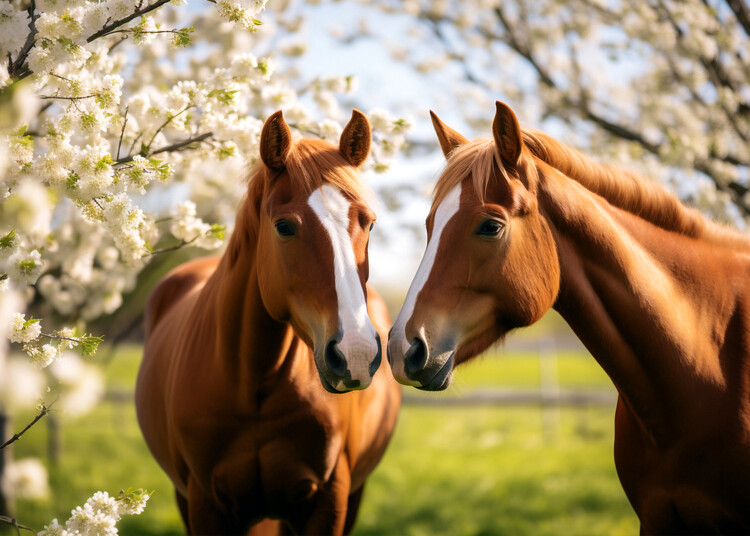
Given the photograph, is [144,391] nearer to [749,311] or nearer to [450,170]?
[450,170]

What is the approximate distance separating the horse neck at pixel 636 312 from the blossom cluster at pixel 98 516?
5.52 feet

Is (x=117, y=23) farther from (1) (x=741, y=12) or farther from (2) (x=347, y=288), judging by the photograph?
(1) (x=741, y=12)

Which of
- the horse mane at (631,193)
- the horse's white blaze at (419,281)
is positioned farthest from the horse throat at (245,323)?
the horse mane at (631,193)

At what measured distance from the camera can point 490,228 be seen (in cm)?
229

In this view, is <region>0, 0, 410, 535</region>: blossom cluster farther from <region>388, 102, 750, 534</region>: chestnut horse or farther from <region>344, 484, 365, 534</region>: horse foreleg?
<region>344, 484, 365, 534</region>: horse foreleg

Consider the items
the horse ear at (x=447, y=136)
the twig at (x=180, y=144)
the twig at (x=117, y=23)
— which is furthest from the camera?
the twig at (x=180, y=144)

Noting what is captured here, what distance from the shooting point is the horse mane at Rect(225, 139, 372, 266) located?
2.62m

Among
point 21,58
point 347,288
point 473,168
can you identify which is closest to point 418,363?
point 347,288

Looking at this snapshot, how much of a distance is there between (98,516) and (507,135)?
1883 mm

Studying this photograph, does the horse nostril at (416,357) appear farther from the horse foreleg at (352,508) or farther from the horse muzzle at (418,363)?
the horse foreleg at (352,508)

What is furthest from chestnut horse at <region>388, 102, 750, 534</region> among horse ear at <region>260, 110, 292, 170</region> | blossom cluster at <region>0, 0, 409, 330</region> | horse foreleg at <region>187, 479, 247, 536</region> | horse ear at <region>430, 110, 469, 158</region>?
horse foreleg at <region>187, 479, 247, 536</region>

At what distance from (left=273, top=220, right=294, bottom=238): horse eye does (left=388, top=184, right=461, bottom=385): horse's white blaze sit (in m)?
0.56

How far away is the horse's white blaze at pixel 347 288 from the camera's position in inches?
88.4

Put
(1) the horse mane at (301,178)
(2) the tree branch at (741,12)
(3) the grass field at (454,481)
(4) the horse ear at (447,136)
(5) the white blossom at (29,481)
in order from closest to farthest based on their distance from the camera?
(5) the white blossom at (29,481) → (1) the horse mane at (301,178) → (4) the horse ear at (447,136) → (2) the tree branch at (741,12) → (3) the grass field at (454,481)
